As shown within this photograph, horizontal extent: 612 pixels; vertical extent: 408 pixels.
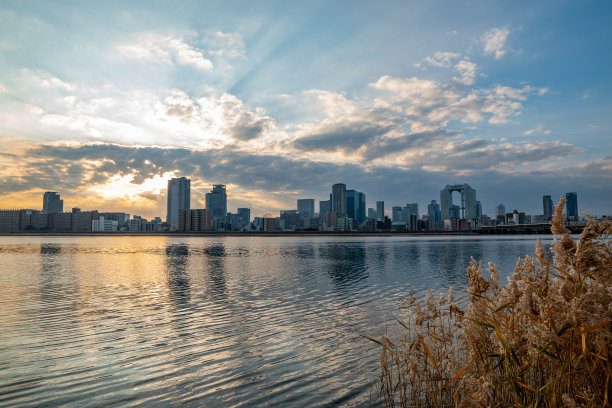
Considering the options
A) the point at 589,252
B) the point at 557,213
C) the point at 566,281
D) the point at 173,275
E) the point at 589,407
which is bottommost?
the point at 173,275

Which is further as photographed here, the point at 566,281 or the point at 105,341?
the point at 105,341

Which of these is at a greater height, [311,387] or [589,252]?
[589,252]

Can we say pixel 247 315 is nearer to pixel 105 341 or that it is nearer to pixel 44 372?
pixel 105 341

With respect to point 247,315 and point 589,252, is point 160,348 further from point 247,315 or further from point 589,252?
point 589,252

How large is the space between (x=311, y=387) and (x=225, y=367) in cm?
331

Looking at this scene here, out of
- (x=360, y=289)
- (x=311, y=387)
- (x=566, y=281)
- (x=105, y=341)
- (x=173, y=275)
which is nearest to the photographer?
(x=566, y=281)

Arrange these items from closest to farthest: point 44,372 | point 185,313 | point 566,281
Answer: point 566,281
point 44,372
point 185,313

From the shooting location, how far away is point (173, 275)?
39188 millimetres

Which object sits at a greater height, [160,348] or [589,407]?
[589,407]

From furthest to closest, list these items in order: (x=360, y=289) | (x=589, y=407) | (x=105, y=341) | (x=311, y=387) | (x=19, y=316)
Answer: (x=360, y=289), (x=19, y=316), (x=105, y=341), (x=311, y=387), (x=589, y=407)

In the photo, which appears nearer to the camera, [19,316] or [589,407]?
[589,407]

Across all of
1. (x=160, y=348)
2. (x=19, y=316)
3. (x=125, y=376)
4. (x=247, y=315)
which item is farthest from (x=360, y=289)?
(x=19, y=316)

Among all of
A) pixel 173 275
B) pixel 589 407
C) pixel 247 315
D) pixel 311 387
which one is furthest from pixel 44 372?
pixel 173 275

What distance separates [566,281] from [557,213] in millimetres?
1061
